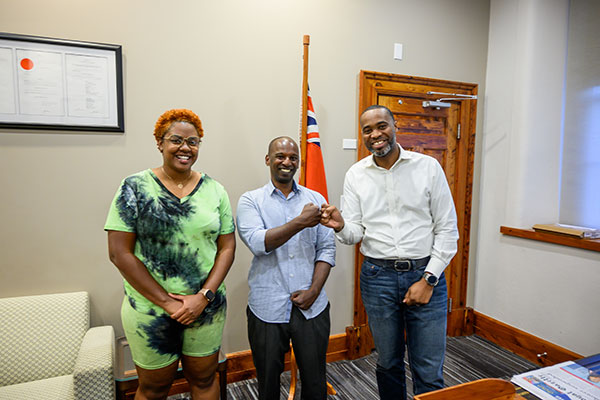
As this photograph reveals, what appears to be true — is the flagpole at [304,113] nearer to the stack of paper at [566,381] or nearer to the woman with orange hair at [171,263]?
the woman with orange hair at [171,263]

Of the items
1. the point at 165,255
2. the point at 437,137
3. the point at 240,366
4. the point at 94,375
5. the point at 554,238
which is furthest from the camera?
the point at 437,137

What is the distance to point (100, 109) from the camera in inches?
80.4

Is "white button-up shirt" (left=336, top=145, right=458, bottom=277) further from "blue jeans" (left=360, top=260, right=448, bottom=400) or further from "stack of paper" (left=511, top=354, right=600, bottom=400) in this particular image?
"stack of paper" (left=511, top=354, right=600, bottom=400)

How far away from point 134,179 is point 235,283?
1.17 metres

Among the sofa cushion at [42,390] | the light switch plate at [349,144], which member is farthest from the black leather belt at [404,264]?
the sofa cushion at [42,390]

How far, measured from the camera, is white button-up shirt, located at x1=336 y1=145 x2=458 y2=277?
1657mm

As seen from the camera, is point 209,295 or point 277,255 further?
point 277,255

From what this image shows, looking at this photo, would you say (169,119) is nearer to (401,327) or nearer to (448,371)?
(401,327)

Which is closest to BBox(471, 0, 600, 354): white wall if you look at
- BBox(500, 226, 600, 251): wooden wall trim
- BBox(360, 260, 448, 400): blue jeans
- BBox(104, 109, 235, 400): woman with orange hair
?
BBox(500, 226, 600, 251): wooden wall trim

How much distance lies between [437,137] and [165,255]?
2322 mm

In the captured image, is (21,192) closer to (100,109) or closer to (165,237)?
(100,109)

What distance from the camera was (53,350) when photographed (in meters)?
1.85

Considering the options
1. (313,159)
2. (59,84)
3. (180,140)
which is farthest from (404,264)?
(59,84)

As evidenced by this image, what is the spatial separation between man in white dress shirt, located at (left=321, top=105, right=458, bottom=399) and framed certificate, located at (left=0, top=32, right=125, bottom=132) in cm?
142
